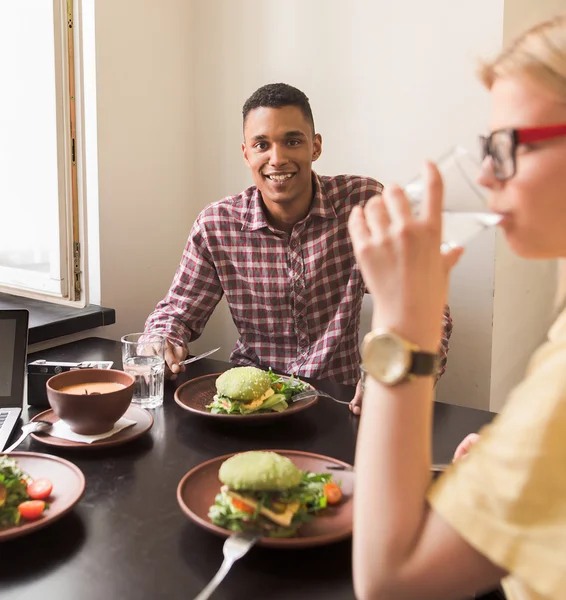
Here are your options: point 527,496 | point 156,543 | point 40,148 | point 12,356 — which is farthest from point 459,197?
point 40,148

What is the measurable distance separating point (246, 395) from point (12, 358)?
1.63 ft

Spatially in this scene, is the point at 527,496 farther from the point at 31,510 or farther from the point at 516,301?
the point at 516,301

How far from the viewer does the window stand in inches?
81.6

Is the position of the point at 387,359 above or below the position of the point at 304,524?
above

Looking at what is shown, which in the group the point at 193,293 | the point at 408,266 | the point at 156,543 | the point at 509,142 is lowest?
the point at 156,543

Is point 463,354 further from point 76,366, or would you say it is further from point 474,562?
point 474,562

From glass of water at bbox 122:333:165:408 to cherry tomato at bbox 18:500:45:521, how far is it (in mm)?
497

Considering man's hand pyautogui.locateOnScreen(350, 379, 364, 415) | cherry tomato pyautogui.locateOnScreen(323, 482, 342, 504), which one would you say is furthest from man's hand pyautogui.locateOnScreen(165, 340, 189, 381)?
cherry tomato pyautogui.locateOnScreen(323, 482, 342, 504)

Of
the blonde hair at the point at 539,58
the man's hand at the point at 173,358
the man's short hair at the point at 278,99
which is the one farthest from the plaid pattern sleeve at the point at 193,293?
the blonde hair at the point at 539,58

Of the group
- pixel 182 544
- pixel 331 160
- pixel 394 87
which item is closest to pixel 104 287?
pixel 331 160

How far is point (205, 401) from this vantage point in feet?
4.27

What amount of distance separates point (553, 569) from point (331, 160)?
1.92 m

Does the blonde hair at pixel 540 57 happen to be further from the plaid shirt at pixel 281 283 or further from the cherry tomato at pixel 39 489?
the plaid shirt at pixel 281 283

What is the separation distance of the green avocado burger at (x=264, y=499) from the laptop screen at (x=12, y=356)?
2.07ft
